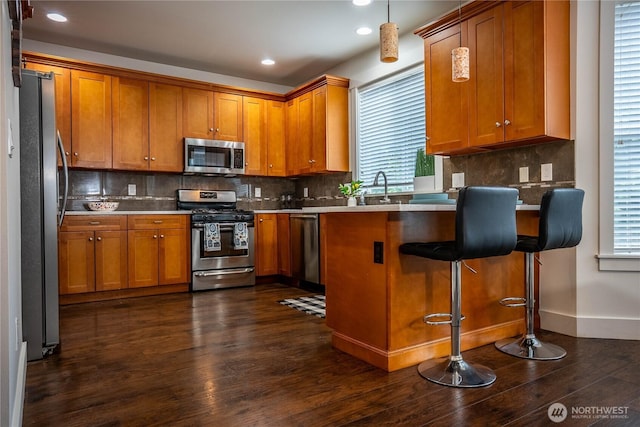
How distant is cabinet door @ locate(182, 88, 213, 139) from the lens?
5012mm

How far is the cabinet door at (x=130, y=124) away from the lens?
4.60 meters

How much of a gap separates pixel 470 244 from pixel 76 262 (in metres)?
3.75

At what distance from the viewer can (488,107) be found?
3.12 meters

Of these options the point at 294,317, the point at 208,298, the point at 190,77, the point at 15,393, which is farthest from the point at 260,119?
the point at 15,393

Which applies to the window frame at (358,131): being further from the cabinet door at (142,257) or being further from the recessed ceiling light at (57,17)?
the recessed ceiling light at (57,17)

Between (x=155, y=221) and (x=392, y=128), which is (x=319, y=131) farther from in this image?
(x=155, y=221)

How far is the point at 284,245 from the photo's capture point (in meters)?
5.36

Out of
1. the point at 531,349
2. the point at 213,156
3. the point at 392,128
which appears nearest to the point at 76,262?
the point at 213,156

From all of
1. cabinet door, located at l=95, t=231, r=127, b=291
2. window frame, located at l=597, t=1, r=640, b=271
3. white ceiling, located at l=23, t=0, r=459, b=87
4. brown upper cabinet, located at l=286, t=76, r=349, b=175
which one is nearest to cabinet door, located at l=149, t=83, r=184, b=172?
white ceiling, located at l=23, t=0, r=459, b=87

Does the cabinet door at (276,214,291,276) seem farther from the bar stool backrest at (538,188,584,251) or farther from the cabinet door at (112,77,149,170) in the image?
the bar stool backrest at (538,188,584,251)

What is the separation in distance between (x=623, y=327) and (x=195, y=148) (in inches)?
172

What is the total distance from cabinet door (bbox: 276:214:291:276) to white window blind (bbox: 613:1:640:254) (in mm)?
3400

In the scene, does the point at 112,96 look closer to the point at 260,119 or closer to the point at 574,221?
the point at 260,119

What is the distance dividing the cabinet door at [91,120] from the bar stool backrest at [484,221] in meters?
3.93
